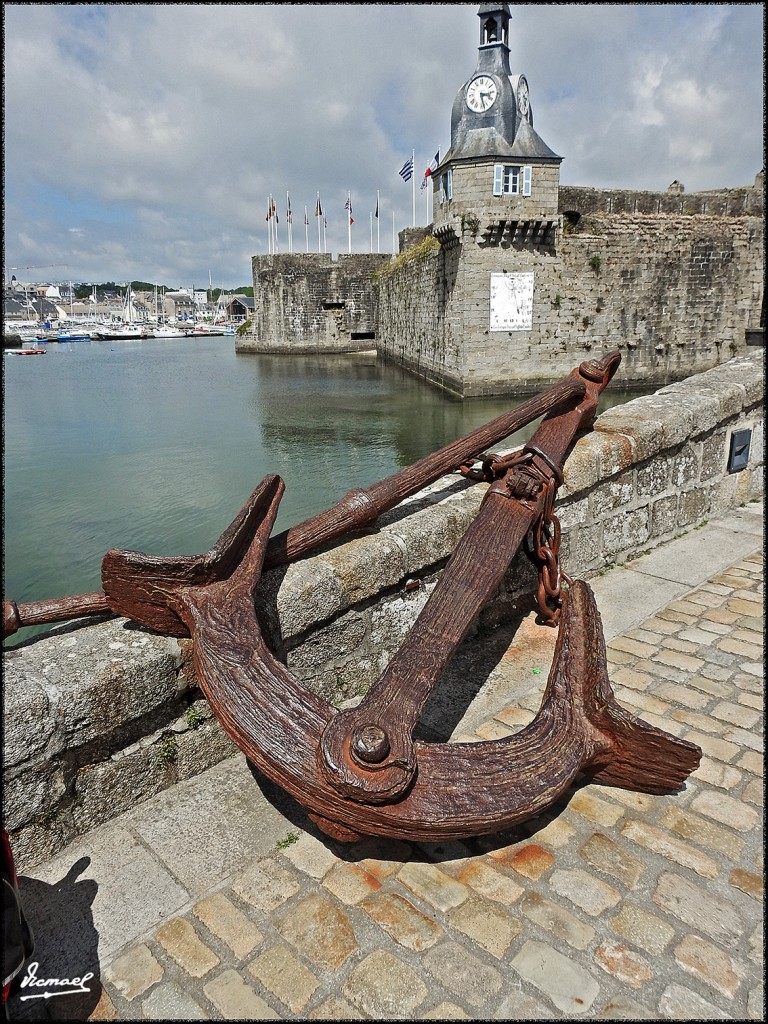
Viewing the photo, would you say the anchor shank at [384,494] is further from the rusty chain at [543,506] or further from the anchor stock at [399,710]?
the rusty chain at [543,506]

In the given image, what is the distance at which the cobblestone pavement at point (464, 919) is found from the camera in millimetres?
1477

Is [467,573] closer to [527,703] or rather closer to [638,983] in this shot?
[527,703]

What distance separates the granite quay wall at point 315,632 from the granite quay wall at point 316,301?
34370 millimetres

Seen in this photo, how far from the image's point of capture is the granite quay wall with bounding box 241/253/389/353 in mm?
36031

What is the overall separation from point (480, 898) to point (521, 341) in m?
19.3

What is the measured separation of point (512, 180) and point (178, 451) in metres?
12.1

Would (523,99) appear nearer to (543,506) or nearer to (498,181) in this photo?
(498,181)

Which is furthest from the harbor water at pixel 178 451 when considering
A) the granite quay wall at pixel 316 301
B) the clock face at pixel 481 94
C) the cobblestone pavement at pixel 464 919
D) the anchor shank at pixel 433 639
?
the granite quay wall at pixel 316 301

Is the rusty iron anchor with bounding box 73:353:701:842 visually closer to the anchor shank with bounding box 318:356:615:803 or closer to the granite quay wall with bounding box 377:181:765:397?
the anchor shank with bounding box 318:356:615:803

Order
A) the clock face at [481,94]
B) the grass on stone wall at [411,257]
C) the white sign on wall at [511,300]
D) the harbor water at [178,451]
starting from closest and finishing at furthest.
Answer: the harbor water at [178,451] < the white sign on wall at [511,300] < the clock face at [481,94] < the grass on stone wall at [411,257]

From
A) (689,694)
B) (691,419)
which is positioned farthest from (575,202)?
(689,694)

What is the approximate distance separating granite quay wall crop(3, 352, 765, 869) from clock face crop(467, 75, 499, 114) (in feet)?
66.4

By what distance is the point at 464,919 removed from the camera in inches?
66.2

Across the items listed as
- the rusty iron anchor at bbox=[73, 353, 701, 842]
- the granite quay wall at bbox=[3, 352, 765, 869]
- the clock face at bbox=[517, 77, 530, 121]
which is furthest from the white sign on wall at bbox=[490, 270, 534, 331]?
the rusty iron anchor at bbox=[73, 353, 701, 842]
